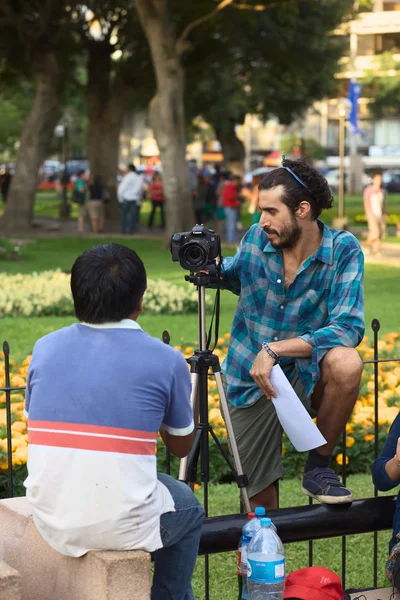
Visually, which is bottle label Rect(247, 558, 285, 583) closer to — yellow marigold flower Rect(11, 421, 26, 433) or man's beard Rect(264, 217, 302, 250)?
man's beard Rect(264, 217, 302, 250)

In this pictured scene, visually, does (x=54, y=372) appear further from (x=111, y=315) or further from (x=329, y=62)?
(x=329, y=62)

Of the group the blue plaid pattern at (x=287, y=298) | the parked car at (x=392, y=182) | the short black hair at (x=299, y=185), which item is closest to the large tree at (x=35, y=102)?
the blue plaid pattern at (x=287, y=298)

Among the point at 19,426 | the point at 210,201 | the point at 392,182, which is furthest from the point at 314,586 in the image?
the point at 392,182

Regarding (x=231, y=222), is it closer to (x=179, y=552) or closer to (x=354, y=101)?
(x=354, y=101)

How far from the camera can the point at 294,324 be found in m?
4.51

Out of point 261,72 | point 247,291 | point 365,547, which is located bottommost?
point 365,547

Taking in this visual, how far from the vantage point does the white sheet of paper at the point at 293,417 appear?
4152mm

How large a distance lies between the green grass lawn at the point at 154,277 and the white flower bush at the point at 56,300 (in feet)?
0.86

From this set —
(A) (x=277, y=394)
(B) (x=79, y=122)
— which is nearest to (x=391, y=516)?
(A) (x=277, y=394)

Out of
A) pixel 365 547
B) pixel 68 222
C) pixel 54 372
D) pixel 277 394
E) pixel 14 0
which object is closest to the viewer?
pixel 54 372

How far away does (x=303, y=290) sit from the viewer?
4488mm

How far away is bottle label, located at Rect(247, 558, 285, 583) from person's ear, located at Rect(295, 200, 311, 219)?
1.44 meters

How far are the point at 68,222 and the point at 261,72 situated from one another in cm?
790

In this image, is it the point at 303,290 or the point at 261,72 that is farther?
the point at 261,72
